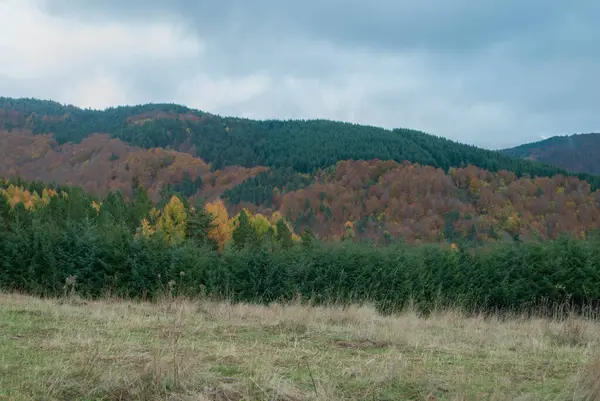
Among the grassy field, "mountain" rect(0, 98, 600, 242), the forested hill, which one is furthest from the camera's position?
the forested hill

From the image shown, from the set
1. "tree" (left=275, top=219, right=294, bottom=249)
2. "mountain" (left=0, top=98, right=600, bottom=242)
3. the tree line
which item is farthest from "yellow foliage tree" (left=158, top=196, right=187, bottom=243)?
the tree line

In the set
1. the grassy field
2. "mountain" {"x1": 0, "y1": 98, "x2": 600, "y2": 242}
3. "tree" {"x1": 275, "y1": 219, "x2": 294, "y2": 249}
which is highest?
"mountain" {"x1": 0, "y1": 98, "x2": 600, "y2": 242}

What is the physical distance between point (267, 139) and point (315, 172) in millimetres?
43812

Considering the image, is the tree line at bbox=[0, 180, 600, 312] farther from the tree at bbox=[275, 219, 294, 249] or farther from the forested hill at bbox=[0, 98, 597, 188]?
the forested hill at bbox=[0, 98, 597, 188]

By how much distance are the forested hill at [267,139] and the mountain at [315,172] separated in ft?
1.73

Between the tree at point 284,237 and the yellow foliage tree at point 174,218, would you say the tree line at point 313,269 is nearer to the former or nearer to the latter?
the tree at point 284,237

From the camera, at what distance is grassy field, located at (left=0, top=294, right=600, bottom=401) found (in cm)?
427

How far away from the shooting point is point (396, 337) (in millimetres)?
6594

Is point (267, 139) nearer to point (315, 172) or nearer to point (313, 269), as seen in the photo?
point (315, 172)

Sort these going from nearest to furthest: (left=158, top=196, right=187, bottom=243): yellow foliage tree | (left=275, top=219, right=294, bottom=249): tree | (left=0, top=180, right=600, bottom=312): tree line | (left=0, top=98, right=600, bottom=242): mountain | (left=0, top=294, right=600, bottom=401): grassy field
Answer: (left=0, top=294, right=600, bottom=401): grassy field, (left=0, top=180, right=600, bottom=312): tree line, (left=275, top=219, right=294, bottom=249): tree, (left=158, top=196, right=187, bottom=243): yellow foliage tree, (left=0, top=98, right=600, bottom=242): mountain

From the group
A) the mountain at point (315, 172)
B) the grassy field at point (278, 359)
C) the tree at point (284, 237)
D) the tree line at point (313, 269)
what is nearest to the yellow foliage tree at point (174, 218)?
the tree at point (284, 237)

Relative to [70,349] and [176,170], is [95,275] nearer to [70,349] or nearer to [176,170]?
[70,349]

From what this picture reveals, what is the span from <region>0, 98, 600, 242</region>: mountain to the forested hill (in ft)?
1.73

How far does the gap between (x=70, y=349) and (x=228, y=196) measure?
10742 cm
